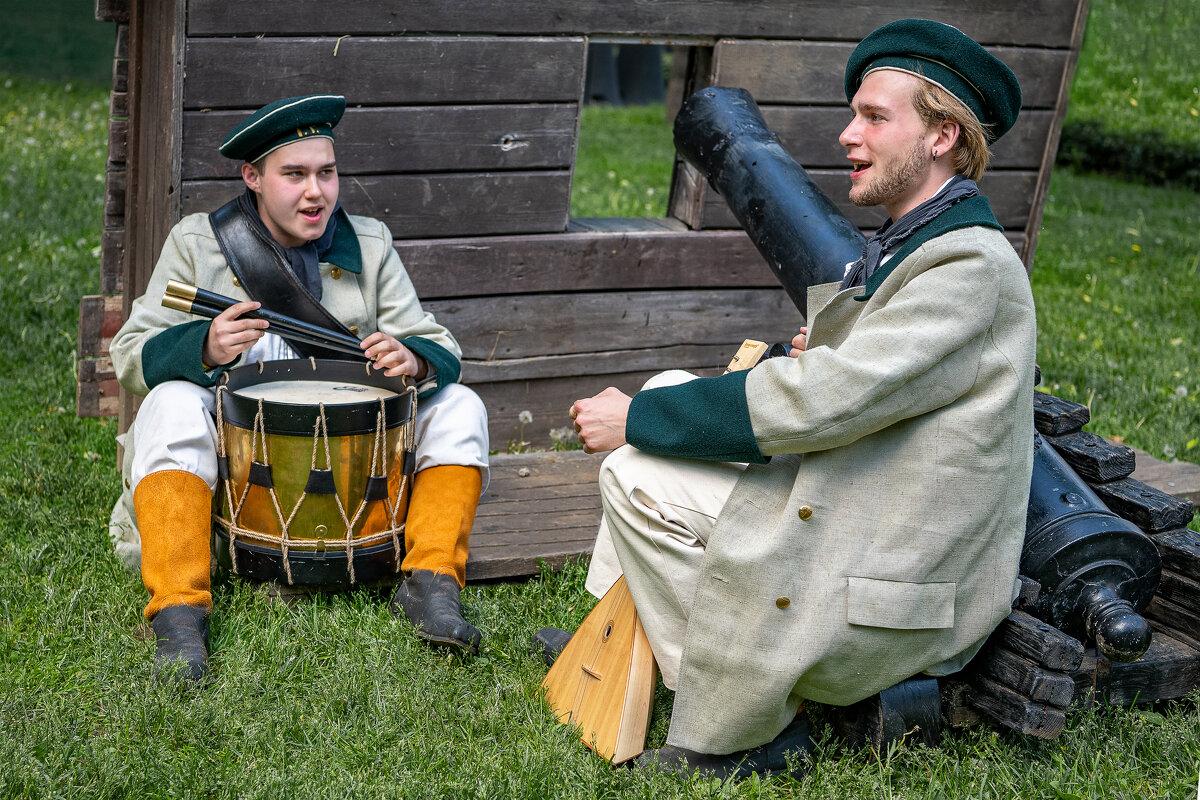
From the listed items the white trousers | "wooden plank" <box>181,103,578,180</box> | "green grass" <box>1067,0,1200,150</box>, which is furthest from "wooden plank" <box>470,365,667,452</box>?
"green grass" <box>1067,0,1200,150</box>

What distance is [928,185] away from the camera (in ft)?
8.89

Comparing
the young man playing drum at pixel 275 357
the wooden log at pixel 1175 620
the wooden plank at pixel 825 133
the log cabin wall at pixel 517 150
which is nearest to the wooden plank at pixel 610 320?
the log cabin wall at pixel 517 150

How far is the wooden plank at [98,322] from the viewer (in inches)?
192

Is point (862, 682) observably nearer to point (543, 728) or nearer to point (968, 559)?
point (968, 559)

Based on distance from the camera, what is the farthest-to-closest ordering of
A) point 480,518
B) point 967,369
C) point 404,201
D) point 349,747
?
point 404,201 → point 480,518 → point 349,747 → point 967,369

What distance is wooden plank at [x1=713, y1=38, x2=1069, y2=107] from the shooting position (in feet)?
16.4

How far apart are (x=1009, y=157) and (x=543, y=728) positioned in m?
3.83

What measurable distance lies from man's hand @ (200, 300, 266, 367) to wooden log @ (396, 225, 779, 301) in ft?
4.48

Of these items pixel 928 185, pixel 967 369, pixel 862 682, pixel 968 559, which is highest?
pixel 928 185

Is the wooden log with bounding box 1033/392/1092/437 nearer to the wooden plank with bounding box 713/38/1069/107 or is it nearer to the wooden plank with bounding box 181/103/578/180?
the wooden plank with bounding box 713/38/1069/107

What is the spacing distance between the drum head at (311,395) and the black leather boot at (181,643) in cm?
55

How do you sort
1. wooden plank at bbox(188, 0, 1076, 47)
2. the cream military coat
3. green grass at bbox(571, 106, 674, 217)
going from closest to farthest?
the cream military coat → wooden plank at bbox(188, 0, 1076, 47) → green grass at bbox(571, 106, 674, 217)

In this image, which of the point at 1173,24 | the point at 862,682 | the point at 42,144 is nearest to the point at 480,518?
the point at 862,682

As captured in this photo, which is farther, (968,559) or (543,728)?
(543,728)
